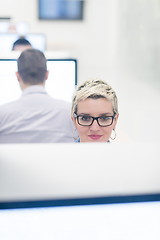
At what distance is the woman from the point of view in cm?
119

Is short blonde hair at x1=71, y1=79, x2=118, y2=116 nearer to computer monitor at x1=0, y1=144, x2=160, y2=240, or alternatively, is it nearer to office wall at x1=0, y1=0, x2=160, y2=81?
computer monitor at x1=0, y1=144, x2=160, y2=240

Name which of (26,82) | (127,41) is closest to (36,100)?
(26,82)

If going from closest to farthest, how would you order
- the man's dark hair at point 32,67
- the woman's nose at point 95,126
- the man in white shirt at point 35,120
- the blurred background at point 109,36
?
the woman's nose at point 95,126 → the man in white shirt at point 35,120 → the man's dark hair at point 32,67 → the blurred background at point 109,36

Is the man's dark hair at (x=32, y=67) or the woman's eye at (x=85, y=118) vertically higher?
the man's dark hair at (x=32, y=67)

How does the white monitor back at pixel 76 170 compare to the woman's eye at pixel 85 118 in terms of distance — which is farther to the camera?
the woman's eye at pixel 85 118

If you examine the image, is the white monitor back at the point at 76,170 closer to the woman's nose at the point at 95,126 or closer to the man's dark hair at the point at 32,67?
the woman's nose at the point at 95,126

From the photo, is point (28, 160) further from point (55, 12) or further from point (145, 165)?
point (55, 12)

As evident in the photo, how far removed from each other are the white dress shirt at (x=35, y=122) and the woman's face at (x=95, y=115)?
0.42m

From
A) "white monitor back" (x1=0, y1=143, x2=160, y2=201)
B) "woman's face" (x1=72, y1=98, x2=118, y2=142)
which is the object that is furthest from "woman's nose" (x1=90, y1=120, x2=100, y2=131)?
"white monitor back" (x1=0, y1=143, x2=160, y2=201)

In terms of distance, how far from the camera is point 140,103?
4789 millimetres

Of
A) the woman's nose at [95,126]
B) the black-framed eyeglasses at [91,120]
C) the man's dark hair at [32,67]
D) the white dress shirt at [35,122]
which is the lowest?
the white dress shirt at [35,122]

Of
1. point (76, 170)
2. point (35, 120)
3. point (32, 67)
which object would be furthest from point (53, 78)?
point (76, 170)

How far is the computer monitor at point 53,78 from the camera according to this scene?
Answer: 1919 mm

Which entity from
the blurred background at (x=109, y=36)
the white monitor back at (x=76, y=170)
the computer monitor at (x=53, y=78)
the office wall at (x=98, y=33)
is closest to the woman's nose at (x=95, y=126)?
the white monitor back at (x=76, y=170)
